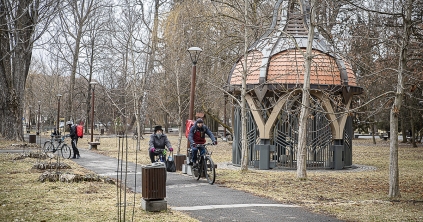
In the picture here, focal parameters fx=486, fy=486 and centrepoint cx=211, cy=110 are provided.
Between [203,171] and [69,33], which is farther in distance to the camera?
[69,33]

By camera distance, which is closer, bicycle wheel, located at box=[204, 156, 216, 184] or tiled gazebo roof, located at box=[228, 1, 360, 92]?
bicycle wheel, located at box=[204, 156, 216, 184]

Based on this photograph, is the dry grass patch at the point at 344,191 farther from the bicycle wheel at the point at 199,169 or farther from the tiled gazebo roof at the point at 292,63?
the tiled gazebo roof at the point at 292,63

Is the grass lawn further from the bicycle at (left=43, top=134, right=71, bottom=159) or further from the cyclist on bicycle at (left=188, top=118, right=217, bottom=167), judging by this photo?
the bicycle at (left=43, top=134, right=71, bottom=159)

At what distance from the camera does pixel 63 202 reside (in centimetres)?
953

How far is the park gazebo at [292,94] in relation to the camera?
18672mm

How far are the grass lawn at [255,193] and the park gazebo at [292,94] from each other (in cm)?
229

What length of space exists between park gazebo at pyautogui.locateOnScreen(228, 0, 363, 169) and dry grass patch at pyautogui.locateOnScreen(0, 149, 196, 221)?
8.28 metres

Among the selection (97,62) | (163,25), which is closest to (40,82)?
(97,62)

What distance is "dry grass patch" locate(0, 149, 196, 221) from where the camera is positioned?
8156 mm

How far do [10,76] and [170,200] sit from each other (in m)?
24.6

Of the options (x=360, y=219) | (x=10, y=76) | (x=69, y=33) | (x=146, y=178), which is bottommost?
(x=360, y=219)

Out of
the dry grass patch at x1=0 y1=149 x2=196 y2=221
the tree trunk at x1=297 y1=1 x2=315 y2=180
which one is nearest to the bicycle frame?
the dry grass patch at x1=0 y1=149 x2=196 y2=221

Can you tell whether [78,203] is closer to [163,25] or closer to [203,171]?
[203,171]

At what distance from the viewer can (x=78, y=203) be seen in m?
9.47
